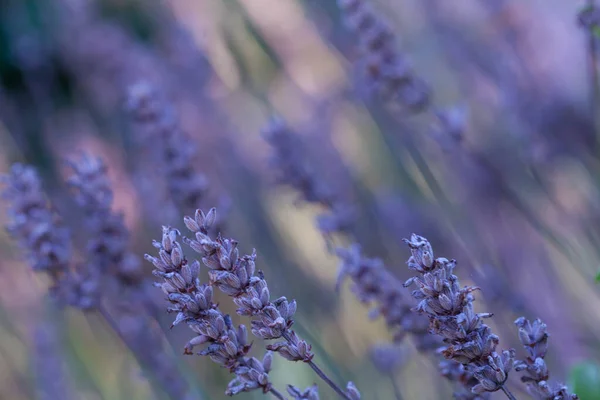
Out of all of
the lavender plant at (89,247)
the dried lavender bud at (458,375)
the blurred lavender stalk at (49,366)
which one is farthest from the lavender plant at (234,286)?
the blurred lavender stalk at (49,366)

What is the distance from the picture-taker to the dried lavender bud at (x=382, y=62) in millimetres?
899

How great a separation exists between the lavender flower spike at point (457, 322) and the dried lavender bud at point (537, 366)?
3 cm

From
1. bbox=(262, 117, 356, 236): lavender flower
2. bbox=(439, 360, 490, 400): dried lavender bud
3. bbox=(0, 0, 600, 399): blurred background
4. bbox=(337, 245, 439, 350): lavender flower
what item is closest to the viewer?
bbox=(439, 360, 490, 400): dried lavender bud

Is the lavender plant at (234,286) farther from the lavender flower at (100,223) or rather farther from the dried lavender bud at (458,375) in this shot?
the lavender flower at (100,223)

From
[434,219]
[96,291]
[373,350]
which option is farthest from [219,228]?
[434,219]

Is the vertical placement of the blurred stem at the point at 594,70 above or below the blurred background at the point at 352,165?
below

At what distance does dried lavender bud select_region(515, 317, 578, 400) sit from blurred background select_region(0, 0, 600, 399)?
0.33m

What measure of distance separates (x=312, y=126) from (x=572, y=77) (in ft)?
2.13

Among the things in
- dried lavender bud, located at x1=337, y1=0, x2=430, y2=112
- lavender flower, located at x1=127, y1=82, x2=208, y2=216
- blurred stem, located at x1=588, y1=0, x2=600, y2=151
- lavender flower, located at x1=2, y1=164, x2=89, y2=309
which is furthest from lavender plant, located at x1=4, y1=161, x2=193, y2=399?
blurred stem, located at x1=588, y1=0, x2=600, y2=151

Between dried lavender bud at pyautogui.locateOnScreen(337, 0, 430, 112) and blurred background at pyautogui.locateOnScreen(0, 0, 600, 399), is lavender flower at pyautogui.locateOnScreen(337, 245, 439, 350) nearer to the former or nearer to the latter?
blurred background at pyautogui.locateOnScreen(0, 0, 600, 399)

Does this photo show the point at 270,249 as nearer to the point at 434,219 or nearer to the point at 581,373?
the point at 434,219

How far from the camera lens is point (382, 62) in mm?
945

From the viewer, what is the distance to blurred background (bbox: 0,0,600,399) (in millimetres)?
1056

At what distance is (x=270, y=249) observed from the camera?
1295 mm
